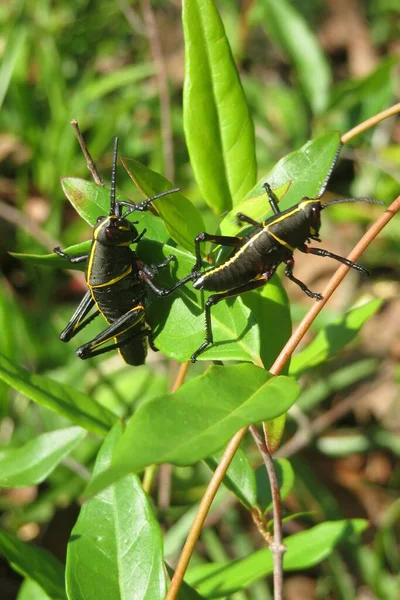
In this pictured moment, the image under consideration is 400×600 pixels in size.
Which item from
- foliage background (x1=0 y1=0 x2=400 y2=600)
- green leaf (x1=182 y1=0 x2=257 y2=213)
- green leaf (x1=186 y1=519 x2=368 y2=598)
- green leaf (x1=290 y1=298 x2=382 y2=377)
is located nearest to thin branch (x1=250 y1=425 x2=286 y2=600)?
green leaf (x1=186 y1=519 x2=368 y2=598)

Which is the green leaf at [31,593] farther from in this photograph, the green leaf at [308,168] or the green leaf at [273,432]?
the green leaf at [308,168]

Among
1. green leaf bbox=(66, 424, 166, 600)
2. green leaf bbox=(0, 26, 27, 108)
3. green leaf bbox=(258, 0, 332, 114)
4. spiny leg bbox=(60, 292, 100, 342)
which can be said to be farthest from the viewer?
green leaf bbox=(258, 0, 332, 114)

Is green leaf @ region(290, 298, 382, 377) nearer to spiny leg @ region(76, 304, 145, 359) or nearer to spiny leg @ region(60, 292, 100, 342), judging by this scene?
spiny leg @ region(76, 304, 145, 359)

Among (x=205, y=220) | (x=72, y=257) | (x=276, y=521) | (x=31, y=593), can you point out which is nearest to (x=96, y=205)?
(x=72, y=257)

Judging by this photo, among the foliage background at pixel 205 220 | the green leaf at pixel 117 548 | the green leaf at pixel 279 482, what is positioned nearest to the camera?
the green leaf at pixel 117 548

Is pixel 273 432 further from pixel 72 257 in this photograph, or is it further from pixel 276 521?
pixel 72 257

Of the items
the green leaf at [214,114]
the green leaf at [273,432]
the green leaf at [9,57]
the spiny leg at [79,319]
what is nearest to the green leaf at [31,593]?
the spiny leg at [79,319]
